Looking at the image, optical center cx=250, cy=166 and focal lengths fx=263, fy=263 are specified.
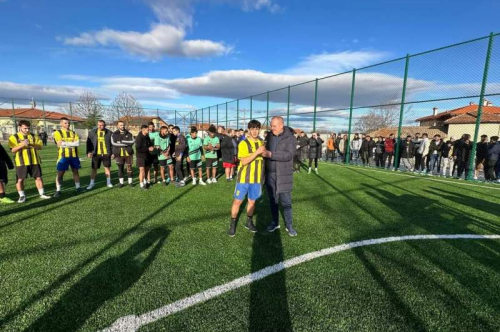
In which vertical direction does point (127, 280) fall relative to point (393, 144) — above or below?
below

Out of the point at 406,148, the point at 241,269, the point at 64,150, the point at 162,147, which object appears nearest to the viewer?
the point at 241,269

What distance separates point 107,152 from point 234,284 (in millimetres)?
6479

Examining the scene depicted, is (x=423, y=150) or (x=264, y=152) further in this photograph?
(x=423, y=150)

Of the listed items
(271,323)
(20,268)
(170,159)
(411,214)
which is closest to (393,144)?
(411,214)

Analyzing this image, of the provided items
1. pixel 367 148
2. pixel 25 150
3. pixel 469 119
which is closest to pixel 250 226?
pixel 25 150

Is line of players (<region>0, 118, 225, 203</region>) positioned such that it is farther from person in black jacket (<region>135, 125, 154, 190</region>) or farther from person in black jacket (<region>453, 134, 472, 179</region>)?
person in black jacket (<region>453, 134, 472, 179</region>)

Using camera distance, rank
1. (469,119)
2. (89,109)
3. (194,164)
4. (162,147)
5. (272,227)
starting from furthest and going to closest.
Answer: (89,109), (469,119), (194,164), (162,147), (272,227)

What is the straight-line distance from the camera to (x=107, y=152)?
7664 millimetres

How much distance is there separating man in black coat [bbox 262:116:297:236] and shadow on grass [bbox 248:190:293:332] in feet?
1.95

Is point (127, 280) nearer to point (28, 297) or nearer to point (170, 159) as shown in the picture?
point (28, 297)

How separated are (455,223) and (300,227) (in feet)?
9.80

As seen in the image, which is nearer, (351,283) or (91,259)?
(351,283)

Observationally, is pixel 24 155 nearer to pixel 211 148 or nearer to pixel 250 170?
pixel 211 148

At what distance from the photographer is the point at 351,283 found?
9.48ft
